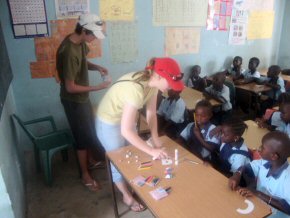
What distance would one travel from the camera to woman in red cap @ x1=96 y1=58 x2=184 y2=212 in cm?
160

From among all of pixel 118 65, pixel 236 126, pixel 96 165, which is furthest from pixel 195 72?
pixel 236 126

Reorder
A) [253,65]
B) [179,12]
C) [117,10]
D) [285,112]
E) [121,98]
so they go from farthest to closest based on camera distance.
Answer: [253,65] < [179,12] < [117,10] < [285,112] < [121,98]

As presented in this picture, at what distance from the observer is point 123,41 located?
3.56 meters

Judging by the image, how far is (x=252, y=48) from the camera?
4977mm

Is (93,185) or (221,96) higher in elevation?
(221,96)

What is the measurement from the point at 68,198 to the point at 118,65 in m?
1.87

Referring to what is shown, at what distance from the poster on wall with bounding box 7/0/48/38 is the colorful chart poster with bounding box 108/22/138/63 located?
0.85 meters

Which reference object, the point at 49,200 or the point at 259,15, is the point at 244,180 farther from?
the point at 259,15

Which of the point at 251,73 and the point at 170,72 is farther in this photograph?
the point at 251,73

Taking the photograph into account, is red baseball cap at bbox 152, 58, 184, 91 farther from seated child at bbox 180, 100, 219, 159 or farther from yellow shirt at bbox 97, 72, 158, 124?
seated child at bbox 180, 100, 219, 159

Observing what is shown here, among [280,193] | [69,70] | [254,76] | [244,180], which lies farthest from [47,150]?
[254,76]

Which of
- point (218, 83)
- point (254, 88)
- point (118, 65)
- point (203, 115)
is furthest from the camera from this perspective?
point (254, 88)

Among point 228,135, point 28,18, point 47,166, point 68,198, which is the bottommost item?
point 68,198

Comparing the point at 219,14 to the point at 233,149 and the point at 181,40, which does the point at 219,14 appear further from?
the point at 233,149
